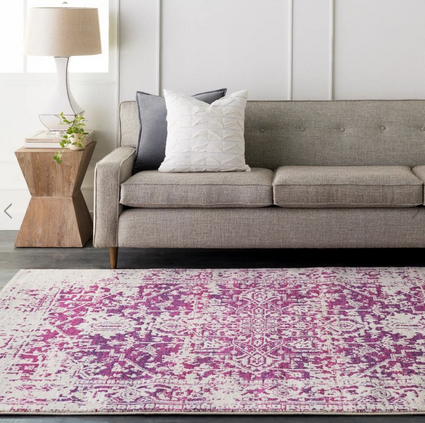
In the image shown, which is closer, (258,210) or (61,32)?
(258,210)

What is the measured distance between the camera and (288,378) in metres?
2.47

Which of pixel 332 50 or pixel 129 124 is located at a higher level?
pixel 332 50

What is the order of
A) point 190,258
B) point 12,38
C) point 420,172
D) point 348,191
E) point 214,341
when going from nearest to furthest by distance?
point 214,341 < point 348,191 < point 420,172 < point 190,258 < point 12,38

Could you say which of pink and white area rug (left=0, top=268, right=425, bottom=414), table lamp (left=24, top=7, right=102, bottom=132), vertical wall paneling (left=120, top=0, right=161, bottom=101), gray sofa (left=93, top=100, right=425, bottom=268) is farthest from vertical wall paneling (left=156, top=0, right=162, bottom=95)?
pink and white area rug (left=0, top=268, right=425, bottom=414)

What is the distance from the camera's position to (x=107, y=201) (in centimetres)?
369

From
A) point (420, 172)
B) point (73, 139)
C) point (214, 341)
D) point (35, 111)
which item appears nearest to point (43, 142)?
point (73, 139)

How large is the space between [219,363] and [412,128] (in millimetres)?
2232

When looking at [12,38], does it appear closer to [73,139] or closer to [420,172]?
[73,139]

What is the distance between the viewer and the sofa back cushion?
423cm

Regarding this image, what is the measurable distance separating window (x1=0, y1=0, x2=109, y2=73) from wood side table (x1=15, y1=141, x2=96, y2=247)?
0.70 metres

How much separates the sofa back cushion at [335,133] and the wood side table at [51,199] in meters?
1.02

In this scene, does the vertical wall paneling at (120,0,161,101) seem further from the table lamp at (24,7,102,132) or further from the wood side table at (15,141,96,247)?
the wood side table at (15,141,96,247)

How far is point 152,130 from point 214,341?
65.0 inches

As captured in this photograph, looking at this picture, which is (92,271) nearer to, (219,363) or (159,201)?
(159,201)
